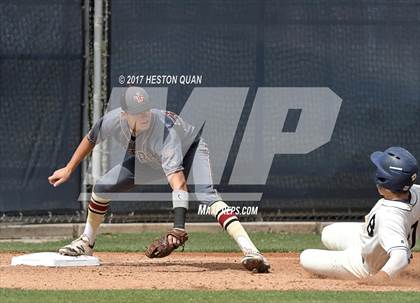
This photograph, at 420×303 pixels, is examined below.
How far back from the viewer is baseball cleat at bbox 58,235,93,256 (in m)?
9.52

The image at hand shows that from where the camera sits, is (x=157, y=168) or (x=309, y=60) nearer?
(x=157, y=168)

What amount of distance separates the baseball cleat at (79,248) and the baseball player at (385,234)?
78.3 inches

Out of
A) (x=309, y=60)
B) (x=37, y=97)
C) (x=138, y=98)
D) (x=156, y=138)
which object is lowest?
(x=37, y=97)

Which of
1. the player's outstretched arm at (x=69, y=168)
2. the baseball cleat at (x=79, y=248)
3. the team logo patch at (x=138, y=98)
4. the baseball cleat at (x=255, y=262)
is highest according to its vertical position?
the team logo patch at (x=138, y=98)

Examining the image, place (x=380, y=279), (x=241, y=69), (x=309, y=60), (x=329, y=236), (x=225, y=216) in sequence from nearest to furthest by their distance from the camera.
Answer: (x=380, y=279), (x=225, y=216), (x=329, y=236), (x=241, y=69), (x=309, y=60)

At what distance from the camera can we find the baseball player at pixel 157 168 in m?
8.87

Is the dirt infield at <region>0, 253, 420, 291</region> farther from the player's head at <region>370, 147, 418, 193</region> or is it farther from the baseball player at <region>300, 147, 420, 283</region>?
the player's head at <region>370, 147, 418, 193</region>

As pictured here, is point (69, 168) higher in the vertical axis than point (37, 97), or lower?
higher

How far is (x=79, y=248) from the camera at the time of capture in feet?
31.5

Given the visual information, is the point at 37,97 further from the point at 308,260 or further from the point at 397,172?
the point at 397,172

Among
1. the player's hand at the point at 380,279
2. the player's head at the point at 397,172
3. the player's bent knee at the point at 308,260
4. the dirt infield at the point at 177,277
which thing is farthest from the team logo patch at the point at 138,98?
the player's hand at the point at 380,279

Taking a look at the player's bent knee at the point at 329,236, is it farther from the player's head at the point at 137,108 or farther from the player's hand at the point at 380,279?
the player's head at the point at 137,108

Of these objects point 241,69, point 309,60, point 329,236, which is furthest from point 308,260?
point 309,60

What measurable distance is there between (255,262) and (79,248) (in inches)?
64.5
